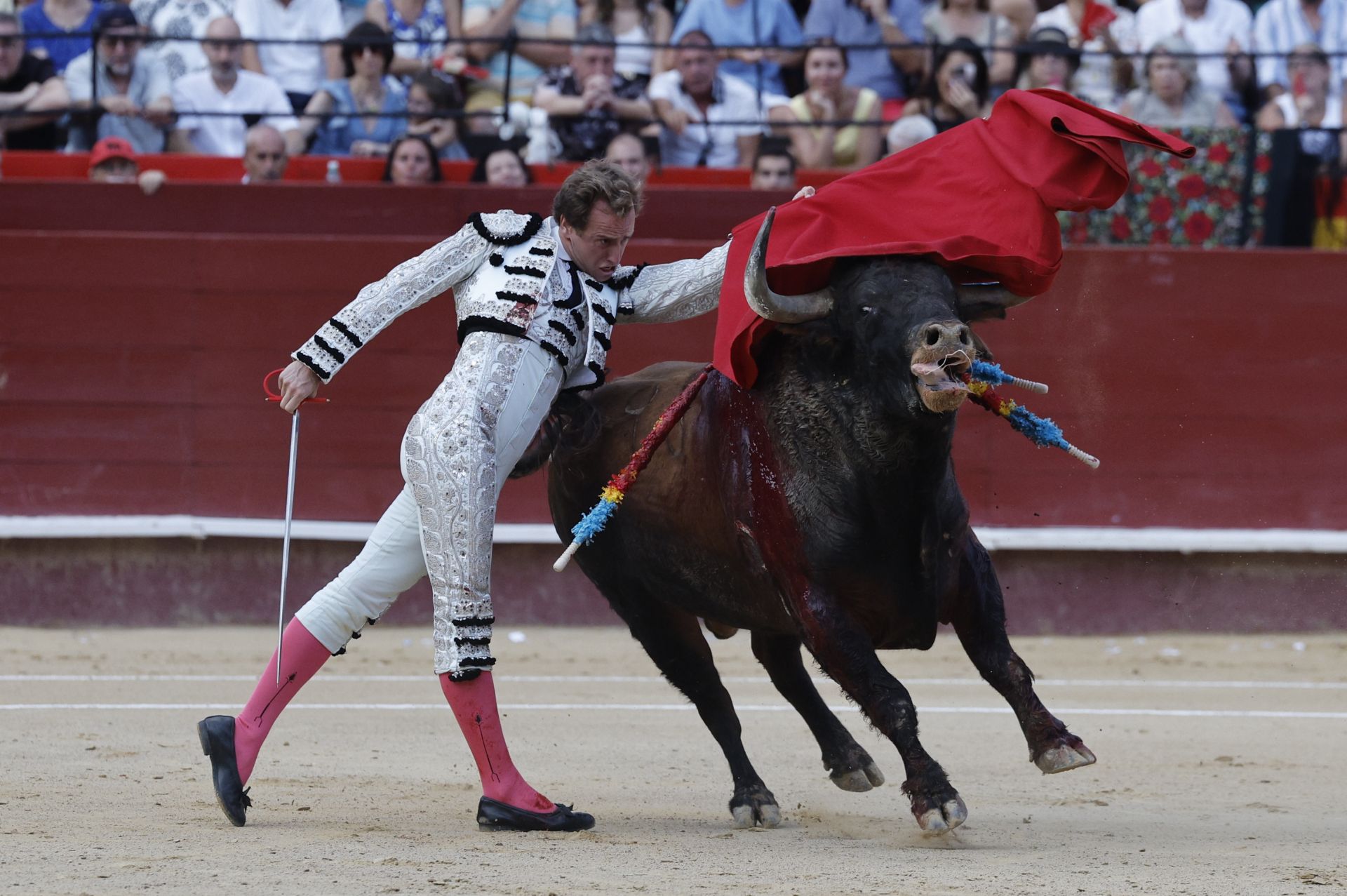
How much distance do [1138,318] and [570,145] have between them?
8.00ft

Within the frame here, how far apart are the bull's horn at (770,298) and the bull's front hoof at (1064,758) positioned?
3.28 feet

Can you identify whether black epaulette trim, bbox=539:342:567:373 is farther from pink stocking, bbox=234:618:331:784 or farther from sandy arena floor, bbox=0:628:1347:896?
sandy arena floor, bbox=0:628:1347:896

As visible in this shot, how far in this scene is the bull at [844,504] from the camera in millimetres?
3734

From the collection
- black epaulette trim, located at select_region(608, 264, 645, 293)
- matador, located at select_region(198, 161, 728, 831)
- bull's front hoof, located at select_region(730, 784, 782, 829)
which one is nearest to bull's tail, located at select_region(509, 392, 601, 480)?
matador, located at select_region(198, 161, 728, 831)

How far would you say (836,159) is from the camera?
8.05 m

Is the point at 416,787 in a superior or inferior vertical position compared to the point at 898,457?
inferior

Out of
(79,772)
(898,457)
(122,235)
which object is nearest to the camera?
(898,457)

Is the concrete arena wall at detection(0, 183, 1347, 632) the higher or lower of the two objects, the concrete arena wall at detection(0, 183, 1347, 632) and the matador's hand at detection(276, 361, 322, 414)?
the lower

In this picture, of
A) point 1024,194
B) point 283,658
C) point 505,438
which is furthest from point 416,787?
point 1024,194

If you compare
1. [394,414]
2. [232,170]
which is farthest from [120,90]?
[394,414]

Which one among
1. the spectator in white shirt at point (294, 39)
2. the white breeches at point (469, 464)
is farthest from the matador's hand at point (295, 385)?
the spectator in white shirt at point (294, 39)

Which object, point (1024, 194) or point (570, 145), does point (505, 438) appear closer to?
point (1024, 194)

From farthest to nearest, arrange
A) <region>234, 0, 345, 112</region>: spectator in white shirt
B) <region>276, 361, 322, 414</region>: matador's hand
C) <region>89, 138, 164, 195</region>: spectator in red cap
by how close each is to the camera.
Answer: <region>234, 0, 345, 112</region>: spectator in white shirt, <region>89, 138, 164, 195</region>: spectator in red cap, <region>276, 361, 322, 414</region>: matador's hand

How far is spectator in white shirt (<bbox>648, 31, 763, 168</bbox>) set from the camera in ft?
26.3
